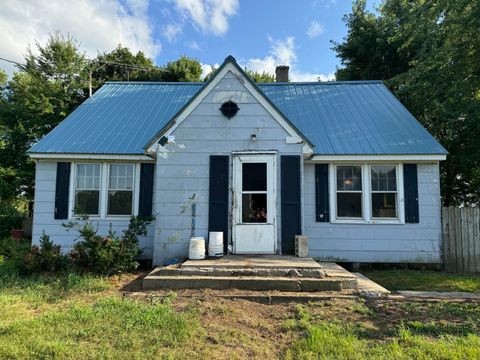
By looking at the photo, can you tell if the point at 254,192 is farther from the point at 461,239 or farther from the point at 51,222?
the point at 461,239

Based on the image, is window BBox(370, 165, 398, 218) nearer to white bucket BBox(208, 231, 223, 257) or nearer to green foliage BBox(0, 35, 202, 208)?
white bucket BBox(208, 231, 223, 257)

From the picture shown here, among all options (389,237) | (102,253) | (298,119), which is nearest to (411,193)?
(389,237)

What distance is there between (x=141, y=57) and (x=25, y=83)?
13.7 metres

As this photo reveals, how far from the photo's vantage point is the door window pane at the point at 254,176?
9.00 metres

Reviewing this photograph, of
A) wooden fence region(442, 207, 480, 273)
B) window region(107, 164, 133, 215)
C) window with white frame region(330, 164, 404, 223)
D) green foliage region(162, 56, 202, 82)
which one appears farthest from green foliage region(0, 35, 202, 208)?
wooden fence region(442, 207, 480, 273)

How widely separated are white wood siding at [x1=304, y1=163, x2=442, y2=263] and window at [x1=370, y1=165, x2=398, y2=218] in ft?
1.32

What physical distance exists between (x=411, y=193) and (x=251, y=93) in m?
5.26

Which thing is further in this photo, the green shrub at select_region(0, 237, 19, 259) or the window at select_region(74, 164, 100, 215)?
the green shrub at select_region(0, 237, 19, 259)

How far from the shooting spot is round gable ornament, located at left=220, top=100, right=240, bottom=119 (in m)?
9.06

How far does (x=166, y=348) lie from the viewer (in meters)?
4.36

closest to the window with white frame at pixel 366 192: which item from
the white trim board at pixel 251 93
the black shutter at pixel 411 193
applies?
the black shutter at pixel 411 193

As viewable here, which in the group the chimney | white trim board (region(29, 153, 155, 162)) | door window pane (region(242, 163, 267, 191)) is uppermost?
the chimney

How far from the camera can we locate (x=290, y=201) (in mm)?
8836

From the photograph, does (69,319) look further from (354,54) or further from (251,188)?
(354,54)
